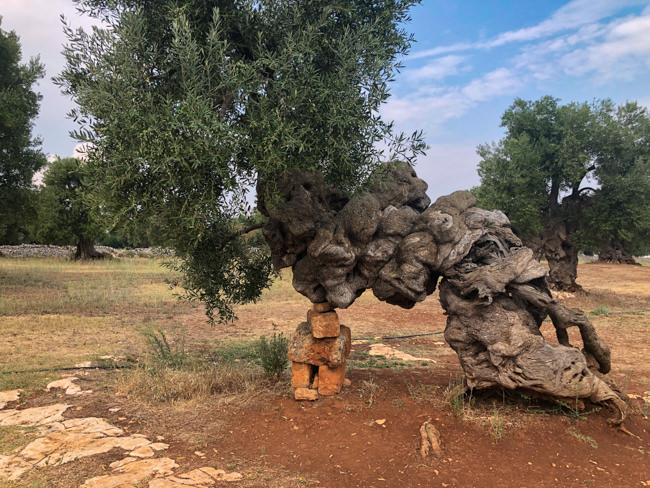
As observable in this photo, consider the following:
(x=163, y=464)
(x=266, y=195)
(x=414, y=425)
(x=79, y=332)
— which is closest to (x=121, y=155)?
(x=266, y=195)

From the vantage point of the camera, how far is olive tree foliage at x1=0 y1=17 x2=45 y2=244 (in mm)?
18703

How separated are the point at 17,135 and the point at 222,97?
1738cm

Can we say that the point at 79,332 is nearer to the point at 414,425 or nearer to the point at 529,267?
the point at 414,425

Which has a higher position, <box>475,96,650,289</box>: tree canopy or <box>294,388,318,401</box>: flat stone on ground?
<box>475,96,650,289</box>: tree canopy

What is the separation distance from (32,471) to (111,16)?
6409 millimetres

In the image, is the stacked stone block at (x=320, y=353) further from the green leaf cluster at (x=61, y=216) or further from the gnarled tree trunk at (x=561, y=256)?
the green leaf cluster at (x=61, y=216)

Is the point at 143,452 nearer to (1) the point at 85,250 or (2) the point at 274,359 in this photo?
(2) the point at 274,359

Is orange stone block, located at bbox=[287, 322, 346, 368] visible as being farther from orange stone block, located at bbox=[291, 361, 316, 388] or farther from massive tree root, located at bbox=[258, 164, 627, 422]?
massive tree root, located at bbox=[258, 164, 627, 422]

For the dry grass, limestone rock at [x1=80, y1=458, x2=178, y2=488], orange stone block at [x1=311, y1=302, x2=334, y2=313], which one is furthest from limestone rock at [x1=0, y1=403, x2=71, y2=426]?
orange stone block at [x1=311, y1=302, x2=334, y2=313]

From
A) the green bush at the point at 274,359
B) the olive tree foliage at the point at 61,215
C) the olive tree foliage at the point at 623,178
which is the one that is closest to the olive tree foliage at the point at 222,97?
the green bush at the point at 274,359

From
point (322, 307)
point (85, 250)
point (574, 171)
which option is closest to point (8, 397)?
point (322, 307)

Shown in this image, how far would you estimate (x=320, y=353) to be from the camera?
303 inches

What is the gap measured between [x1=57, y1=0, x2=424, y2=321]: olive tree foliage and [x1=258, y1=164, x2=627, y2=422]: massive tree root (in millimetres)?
764

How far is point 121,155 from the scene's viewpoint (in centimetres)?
579
